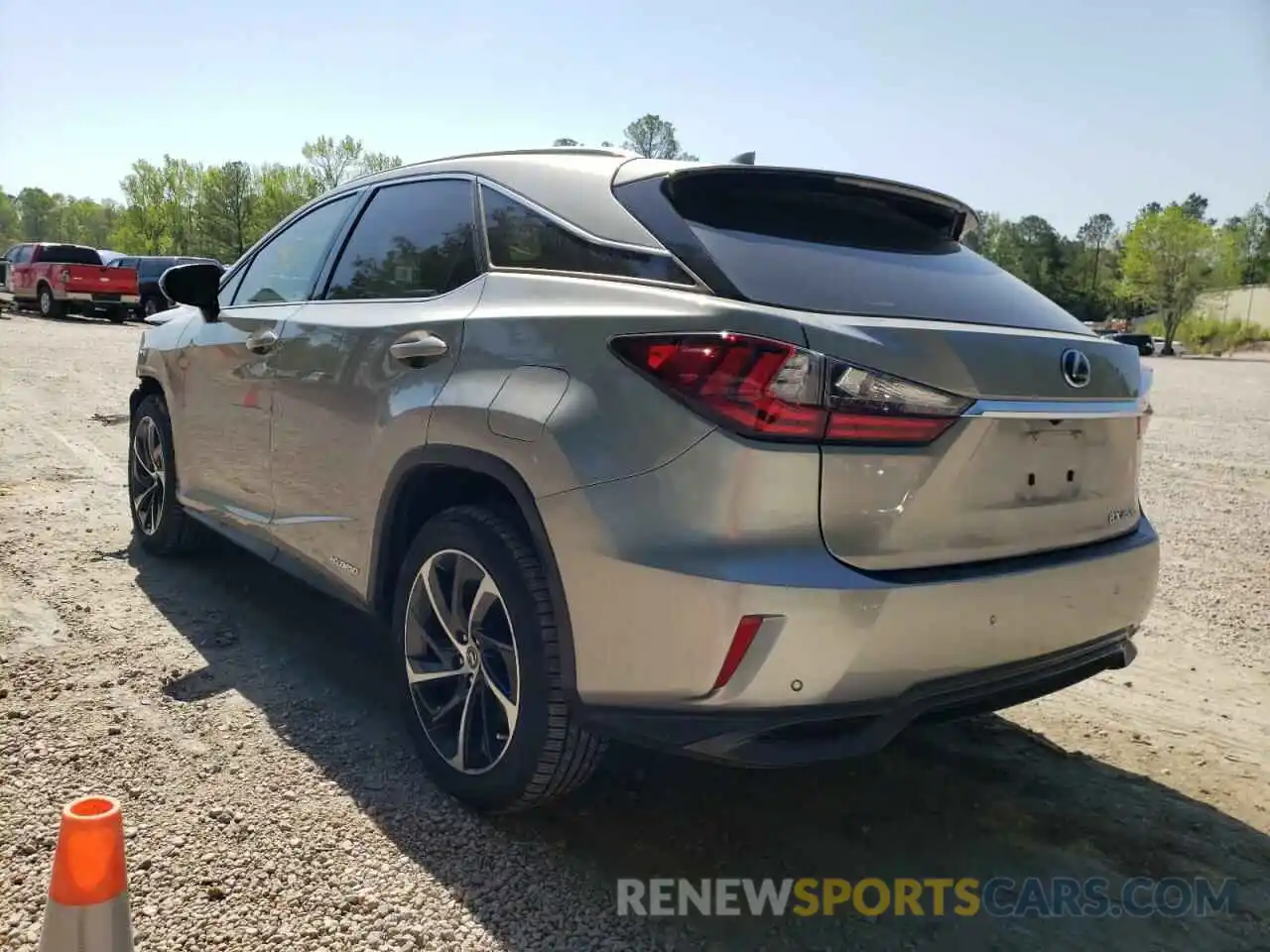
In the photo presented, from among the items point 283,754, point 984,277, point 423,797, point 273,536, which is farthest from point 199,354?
point 984,277

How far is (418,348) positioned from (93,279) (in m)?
26.6

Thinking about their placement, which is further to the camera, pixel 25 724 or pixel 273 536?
pixel 273 536

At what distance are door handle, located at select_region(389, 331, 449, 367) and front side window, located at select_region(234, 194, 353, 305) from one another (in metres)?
1.09

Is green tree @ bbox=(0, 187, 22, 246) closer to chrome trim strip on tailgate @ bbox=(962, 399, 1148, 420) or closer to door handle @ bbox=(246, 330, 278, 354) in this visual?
door handle @ bbox=(246, 330, 278, 354)

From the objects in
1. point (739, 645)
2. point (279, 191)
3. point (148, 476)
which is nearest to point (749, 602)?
point (739, 645)

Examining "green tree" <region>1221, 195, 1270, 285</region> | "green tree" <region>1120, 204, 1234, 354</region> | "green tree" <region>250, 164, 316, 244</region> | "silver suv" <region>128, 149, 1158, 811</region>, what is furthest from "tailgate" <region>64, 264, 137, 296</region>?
"green tree" <region>1221, 195, 1270, 285</region>

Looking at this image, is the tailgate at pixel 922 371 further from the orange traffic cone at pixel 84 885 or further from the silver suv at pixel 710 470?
the orange traffic cone at pixel 84 885

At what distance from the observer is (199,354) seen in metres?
4.49

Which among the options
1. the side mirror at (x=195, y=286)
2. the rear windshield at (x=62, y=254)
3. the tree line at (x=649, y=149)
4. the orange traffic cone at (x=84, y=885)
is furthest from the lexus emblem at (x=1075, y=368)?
the tree line at (x=649, y=149)

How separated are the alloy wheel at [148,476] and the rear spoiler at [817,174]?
334cm

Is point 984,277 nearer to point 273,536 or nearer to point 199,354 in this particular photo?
point 273,536

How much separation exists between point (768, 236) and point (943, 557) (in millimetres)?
910

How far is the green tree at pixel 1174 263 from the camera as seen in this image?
64.0m

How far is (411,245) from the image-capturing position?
335cm
